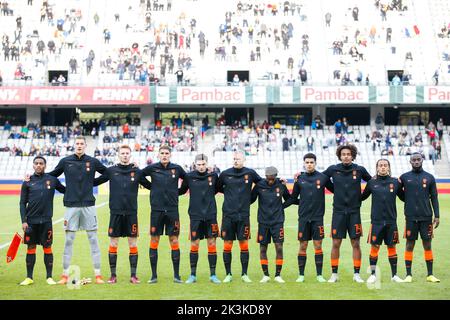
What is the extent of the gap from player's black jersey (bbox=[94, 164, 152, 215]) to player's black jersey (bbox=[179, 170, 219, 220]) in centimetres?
82

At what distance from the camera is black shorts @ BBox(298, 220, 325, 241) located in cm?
1212

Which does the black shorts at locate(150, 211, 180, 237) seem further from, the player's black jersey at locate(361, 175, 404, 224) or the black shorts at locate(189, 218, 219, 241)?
the player's black jersey at locate(361, 175, 404, 224)

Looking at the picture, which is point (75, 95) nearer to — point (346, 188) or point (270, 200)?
point (270, 200)

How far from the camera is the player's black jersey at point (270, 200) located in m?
12.2

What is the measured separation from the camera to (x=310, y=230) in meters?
12.2

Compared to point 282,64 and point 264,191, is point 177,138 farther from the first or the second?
point 264,191

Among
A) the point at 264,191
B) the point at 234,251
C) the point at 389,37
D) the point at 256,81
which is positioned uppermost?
the point at 389,37

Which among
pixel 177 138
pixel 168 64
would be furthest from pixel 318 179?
pixel 168 64

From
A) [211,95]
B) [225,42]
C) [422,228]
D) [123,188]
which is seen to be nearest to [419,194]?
[422,228]

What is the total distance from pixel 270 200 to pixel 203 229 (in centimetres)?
117

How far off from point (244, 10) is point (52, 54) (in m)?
13.7

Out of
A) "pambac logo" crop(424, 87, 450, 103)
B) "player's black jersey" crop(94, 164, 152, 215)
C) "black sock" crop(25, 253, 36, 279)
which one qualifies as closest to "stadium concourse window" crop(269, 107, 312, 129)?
"pambac logo" crop(424, 87, 450, 103)

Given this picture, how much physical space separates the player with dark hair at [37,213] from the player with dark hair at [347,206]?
4502 millimetres

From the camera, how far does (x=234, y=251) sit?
1617cm
